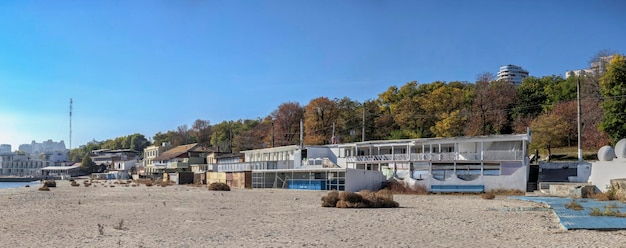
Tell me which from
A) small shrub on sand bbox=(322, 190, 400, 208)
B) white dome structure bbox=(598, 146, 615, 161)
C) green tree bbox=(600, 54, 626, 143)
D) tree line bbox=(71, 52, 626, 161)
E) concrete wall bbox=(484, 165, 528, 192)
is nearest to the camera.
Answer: small shrub on sand bbox=(322, 190, 400, 208)

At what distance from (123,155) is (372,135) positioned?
334ft

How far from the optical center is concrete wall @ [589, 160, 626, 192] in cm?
3117

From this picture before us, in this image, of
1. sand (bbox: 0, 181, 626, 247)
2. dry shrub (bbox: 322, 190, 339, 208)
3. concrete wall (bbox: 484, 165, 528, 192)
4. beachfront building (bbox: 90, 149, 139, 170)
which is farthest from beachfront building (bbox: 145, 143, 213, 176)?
sand (bbox: 0, 181, 626, 247)

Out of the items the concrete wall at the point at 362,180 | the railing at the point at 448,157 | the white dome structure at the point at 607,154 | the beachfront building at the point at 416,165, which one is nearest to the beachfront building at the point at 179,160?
the beachfront building at the point at 416,165

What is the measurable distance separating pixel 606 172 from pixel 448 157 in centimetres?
1414

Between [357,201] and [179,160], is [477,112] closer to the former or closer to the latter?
[357,201]

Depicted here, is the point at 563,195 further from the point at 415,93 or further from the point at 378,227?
the point at 415,93

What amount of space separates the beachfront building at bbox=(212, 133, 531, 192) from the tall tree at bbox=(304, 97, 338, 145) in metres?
20.1

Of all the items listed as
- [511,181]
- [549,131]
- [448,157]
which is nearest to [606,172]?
[511,181]

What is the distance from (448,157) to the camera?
1758 inches

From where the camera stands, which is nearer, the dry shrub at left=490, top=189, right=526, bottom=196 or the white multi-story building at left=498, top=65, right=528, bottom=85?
the dry shrub at left=490, top=189, right=526, bottom=196

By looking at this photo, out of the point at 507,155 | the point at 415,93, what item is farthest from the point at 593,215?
the point at 415,93

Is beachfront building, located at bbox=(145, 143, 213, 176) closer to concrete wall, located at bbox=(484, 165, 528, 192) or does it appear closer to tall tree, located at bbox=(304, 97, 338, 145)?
tall tree, located at bbox=(304, 97, 338, 145)

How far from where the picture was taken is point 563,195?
31.5 m
